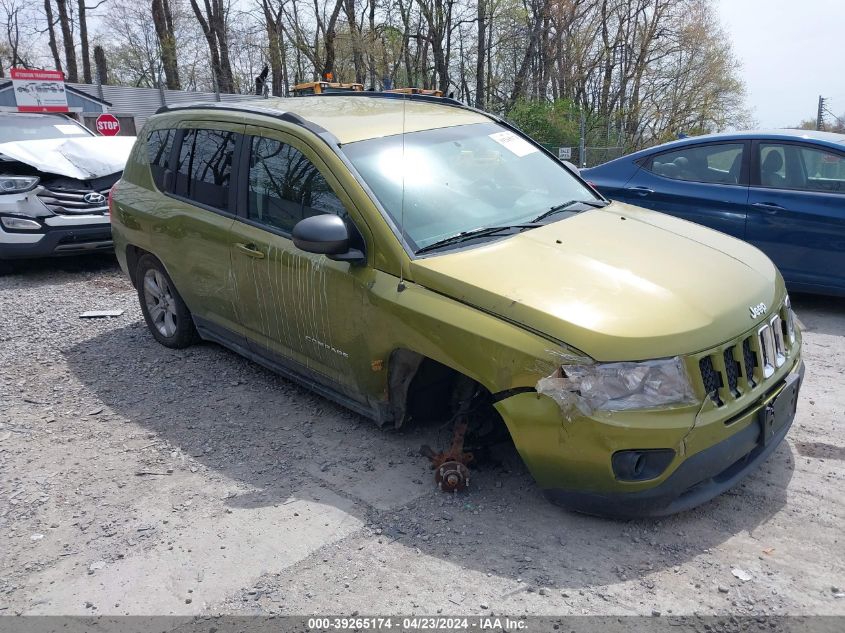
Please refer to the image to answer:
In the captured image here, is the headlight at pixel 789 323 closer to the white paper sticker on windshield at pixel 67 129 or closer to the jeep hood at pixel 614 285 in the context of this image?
the jeep hood at pixel 614 285

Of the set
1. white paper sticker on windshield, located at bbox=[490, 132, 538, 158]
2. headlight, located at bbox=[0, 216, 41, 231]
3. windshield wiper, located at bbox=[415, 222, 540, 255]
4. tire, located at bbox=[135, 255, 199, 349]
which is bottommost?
tire, located at bbox=[135, 255, 199, 349]

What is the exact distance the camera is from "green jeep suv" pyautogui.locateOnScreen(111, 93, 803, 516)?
111 inches

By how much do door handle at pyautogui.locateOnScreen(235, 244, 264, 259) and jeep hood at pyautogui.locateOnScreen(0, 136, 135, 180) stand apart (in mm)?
4559

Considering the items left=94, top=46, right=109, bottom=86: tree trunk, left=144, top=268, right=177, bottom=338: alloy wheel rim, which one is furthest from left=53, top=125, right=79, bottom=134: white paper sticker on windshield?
left=94, top=46, right=109, bottom=86: tree trunk

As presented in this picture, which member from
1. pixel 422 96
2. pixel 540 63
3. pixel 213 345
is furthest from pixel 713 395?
pixel 540 63

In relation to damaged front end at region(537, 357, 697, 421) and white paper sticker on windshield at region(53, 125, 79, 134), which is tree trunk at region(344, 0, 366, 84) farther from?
damaged front end at region(537, 357, 697, 421)

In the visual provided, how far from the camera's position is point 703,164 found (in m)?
6.51

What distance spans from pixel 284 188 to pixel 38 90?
17211 mm

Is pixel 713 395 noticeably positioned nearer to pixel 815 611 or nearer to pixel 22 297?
pixel 815 611

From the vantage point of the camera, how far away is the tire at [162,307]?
208 inches

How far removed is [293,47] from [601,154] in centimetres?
1894

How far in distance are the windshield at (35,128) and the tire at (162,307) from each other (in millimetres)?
4881

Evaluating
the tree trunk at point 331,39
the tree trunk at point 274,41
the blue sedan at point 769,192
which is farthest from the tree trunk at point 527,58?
the blue sedan at point 769,192

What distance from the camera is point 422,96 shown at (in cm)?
495
